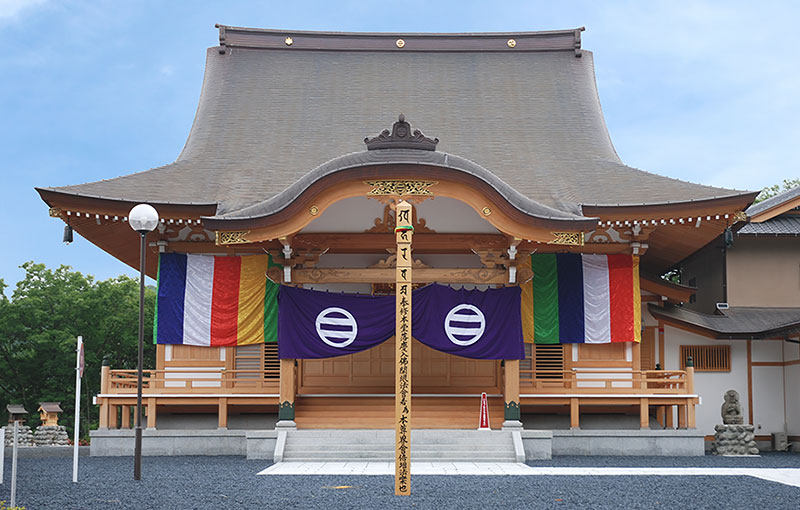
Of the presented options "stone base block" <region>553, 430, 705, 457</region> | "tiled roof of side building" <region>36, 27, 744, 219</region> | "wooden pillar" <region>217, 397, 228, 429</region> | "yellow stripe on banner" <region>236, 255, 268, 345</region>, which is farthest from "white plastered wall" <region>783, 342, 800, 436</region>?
"wooden pillar" <region>217, 397, 228, 429</region>

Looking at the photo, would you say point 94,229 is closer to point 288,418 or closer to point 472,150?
point 288,418

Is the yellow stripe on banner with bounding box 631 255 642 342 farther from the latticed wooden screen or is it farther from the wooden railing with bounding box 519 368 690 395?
the latticed wooden screen

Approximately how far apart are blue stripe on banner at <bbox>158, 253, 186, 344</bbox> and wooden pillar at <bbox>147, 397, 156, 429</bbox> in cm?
109

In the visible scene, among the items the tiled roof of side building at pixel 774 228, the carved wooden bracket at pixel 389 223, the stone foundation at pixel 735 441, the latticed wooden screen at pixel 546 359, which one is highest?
the tiled roof of side building at pixel 774 228

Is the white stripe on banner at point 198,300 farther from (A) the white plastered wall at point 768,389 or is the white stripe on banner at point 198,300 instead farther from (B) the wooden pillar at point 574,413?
(A) the white plastered wall at point 768,389

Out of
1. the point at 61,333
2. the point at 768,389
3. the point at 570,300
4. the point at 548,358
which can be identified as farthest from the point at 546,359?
the point at 61,333

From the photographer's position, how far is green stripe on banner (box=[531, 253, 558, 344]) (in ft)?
51.2

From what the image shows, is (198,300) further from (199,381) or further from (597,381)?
(597,381)

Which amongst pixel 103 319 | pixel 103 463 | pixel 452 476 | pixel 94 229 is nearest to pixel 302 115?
pixel 94 229

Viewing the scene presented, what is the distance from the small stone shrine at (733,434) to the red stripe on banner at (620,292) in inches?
97.2

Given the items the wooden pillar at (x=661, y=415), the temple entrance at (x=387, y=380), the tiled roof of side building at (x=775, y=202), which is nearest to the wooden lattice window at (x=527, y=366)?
the temple entrance at (x=387, y=380)

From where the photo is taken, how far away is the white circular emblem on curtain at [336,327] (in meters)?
13.9

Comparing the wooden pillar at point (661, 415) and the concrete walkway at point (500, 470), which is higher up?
the wooden pillar at point (661, 415)

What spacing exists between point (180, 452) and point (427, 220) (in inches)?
231
